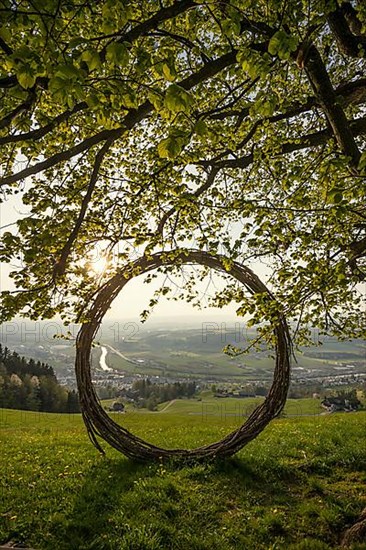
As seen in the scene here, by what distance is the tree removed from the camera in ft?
8.79

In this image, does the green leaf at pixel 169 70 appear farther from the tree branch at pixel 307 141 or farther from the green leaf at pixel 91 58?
the tree branch at pixel 307 141

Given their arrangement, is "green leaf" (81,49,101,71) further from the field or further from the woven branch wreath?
the field

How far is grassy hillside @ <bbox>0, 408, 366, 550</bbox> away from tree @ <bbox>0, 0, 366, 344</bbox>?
2682 millimetres

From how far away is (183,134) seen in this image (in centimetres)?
247

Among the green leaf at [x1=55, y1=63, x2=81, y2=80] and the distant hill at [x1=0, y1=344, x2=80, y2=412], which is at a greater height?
the green leaf at [x1=55, y1=63, x2=81, y2=80]

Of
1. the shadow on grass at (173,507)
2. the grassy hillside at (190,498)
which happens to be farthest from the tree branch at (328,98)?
the shadow on grass at (173,507)

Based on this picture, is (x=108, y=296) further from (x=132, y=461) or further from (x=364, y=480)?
(x=364, y=480)

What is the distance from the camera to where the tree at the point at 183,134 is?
105 inches

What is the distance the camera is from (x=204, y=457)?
7363 millimetres

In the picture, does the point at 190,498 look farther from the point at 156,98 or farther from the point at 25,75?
the point at 25,75

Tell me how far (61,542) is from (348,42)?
721 centimetres

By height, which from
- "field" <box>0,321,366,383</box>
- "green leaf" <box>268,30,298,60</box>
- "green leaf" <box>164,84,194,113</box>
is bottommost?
"field" <box>0,321,366,383</box>

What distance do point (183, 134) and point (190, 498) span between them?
560 centimetres

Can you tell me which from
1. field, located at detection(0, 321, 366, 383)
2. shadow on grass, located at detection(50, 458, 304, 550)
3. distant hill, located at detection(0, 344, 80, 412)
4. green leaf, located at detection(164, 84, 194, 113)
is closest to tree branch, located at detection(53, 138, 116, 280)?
green leaf, located at detection(164, 84, 194, 113)
